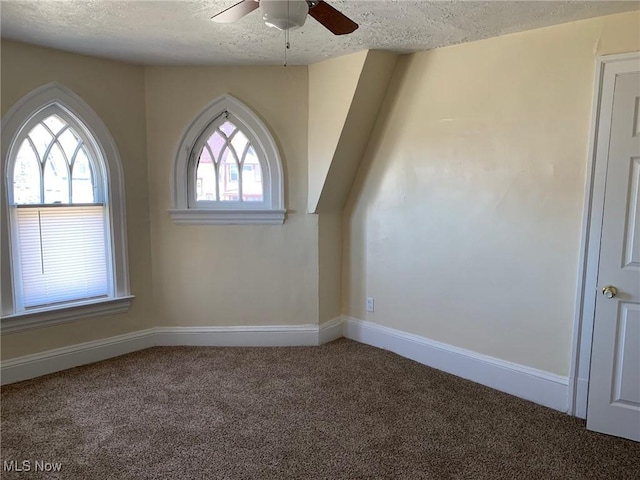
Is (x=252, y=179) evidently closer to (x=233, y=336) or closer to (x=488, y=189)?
(x=233, y=336)

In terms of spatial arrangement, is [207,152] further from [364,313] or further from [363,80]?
[364,313]

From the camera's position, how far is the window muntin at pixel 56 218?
3.05m

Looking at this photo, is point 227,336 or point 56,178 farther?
point 227,336

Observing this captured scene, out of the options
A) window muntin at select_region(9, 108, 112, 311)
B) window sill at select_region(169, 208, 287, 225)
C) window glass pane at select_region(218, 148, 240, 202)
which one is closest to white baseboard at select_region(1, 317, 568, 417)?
window muntin at select_region(9, 108, 112, 311)

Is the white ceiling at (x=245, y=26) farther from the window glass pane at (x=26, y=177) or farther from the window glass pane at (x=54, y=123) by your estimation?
the window glass pane at (x=26, y=177)

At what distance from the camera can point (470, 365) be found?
3129 mm

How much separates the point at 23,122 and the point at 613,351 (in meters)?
3.99

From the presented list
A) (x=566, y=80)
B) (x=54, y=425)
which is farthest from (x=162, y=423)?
(x=566, y=80)

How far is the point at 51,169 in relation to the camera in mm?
3189

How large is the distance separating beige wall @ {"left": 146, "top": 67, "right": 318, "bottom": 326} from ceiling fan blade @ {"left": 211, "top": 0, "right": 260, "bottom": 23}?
67.4 inches

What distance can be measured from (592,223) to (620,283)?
36 centimetres

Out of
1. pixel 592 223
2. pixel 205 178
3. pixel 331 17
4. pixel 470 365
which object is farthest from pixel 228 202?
pixel 592 223

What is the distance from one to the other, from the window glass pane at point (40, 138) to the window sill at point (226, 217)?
988 mm
